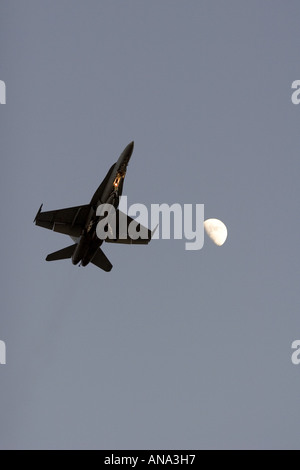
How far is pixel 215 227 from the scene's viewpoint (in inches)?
2805

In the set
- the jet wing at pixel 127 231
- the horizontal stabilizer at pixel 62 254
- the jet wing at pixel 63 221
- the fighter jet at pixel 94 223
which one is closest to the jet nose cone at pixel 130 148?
the fighter jet at pixel 94 223

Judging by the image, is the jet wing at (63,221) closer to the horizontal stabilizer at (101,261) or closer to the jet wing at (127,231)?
the jet wing at (127,231)

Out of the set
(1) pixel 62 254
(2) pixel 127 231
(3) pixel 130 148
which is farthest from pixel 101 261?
(3) pixel 130 148

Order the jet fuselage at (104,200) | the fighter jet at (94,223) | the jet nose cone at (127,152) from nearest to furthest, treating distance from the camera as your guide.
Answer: the jet nose cone at (127,152) → the jet fuselage at (104,200) → the fighter jet at (94,223)

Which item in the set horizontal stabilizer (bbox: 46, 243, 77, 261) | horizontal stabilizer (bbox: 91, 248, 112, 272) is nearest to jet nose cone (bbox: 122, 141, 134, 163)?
horizontal stabilizer (bbox: 46, 243, 77, 261)

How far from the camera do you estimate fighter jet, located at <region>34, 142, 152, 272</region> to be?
2233 inches

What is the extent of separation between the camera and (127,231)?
62094 millimetres

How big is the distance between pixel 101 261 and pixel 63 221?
5963 mm

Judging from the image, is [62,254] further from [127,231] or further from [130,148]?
[130,148]

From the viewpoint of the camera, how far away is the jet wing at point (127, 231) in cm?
6166

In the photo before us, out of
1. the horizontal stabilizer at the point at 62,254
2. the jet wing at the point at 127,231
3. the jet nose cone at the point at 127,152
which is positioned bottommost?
the horizontal stabilizer at the point at 62,254

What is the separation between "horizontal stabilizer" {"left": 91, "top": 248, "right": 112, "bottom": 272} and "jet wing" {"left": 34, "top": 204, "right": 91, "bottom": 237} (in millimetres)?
4610
